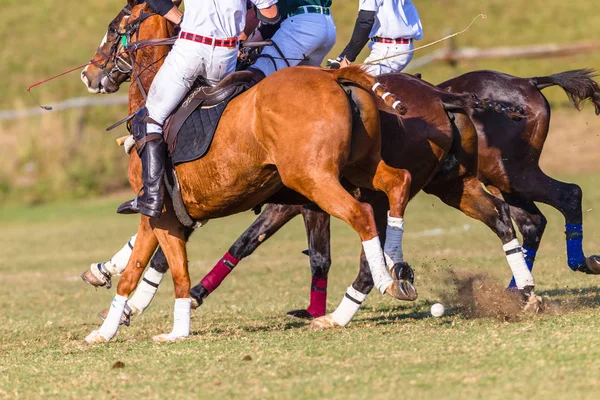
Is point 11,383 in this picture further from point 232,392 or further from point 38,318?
point 38,318

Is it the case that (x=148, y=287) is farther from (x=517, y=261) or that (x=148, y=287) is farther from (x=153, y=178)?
(x=517, y=261)

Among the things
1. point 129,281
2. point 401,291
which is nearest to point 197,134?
point 129,281

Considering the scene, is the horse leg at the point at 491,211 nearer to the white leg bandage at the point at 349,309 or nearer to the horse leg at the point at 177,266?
the white leg bandage at the point at 349,309

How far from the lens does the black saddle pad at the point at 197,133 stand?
7402mm

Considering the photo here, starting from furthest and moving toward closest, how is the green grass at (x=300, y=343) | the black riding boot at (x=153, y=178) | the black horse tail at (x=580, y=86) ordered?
the black horse tail at (x=580, y=86) → the black riding boot at (x=153, y=178) → the green grass at (x=300, y=343)

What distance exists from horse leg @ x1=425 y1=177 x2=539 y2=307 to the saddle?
194 centimetres

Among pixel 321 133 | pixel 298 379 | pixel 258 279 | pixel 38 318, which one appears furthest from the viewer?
pixel 258 279

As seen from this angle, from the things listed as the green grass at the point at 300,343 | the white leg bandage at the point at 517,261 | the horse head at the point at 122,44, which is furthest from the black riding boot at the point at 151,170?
the white leg bandage at the point at 517,261

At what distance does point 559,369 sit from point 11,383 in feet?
10.9

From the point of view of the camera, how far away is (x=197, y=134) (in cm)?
748

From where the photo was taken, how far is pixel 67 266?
14.9 metres

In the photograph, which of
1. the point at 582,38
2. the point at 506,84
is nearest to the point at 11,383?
the point at 506,84

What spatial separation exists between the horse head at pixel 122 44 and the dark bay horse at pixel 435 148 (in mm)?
262

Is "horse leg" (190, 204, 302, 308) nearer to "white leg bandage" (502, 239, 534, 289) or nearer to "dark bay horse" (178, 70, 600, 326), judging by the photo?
"dark bay horse" (178, 70, 600, 326)
